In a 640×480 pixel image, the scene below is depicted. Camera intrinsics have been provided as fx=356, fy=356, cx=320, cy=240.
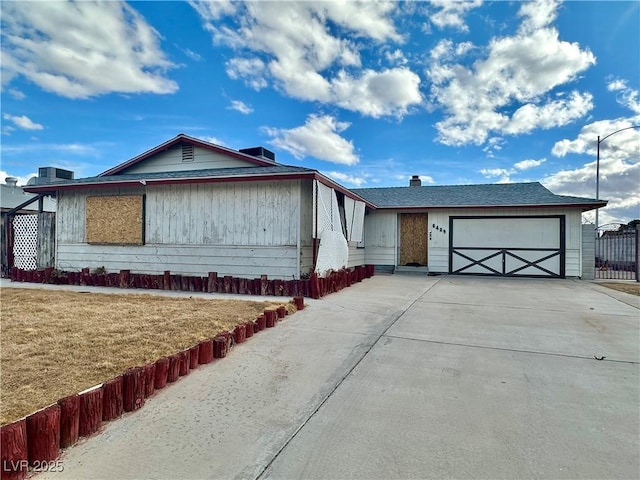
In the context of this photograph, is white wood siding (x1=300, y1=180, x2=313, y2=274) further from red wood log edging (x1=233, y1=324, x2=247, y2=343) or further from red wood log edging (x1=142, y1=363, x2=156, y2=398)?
red wood log edging (x1=142, y1=363, x2=156, y2=398)

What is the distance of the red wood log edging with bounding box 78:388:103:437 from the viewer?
219 centimetres

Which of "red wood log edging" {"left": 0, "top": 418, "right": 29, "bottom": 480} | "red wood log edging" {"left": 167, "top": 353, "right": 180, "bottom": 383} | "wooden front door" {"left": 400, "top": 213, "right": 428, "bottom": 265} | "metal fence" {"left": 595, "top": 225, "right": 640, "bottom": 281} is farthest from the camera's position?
"wooden front door" {"left": 400, "top": 213, "right": 428, "bottom": 265}

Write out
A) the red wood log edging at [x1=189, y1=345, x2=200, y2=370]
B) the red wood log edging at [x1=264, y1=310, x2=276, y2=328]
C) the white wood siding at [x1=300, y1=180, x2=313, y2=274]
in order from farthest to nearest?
the white wood siding at [x1=300, y1=180, x2=313, y2=274]
the red wood log edging at [x1=264, y1=310, x2=276, y2=328]
the red wood log edging at [x1=189, y1=345, x2=200, y2=370]

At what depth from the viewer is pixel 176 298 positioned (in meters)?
7.18

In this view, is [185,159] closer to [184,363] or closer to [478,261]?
[184,363]

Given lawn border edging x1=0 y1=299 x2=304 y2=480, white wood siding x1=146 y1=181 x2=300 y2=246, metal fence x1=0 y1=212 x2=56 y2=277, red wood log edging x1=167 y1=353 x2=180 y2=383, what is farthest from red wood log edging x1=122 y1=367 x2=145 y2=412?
metal fence x1=0 y1=212 x2=56 y2=277

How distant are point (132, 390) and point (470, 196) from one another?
13470mm

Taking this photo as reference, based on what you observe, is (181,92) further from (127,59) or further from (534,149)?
(534,149)

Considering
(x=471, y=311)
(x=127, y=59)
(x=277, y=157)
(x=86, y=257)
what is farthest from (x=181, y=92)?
(x=471, y=311)

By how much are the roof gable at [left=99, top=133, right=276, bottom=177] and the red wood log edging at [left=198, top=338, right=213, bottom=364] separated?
784cm

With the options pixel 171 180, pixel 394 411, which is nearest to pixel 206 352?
pixel 394 411

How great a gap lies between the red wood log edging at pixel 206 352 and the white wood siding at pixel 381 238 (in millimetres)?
10768

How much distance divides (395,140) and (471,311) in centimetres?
1012

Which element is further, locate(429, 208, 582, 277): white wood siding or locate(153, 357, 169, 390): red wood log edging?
locate(429, 208, 582, 277): white wood siding
